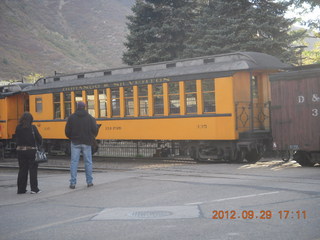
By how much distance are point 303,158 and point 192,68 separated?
4.70m

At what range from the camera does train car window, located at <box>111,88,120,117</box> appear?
67.3ft

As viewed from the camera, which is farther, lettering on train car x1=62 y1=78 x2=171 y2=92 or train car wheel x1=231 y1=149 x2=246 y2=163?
lettering on train car x1=62 y1=78 x2=171 y2=92

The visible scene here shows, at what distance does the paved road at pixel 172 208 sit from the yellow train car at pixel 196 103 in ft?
12.3

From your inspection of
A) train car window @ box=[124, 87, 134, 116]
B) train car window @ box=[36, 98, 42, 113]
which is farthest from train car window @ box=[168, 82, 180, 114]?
train car window @ box=[36, 98, 42, 113]

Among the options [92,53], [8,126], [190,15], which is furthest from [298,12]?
[92,53]

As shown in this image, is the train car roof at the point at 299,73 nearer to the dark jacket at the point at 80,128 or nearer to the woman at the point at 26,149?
the dark jacket at the point at 80,128

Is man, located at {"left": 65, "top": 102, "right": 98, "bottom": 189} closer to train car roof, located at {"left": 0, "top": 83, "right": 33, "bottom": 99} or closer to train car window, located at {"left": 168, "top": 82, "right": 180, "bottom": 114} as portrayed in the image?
train car window, located at {"left": 168, "top": 82, "right": 180, "bottom": 114}

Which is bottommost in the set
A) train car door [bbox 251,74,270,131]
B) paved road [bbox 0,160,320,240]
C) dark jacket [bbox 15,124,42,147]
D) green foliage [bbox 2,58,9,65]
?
paved road [bbox 0,160,320,240]

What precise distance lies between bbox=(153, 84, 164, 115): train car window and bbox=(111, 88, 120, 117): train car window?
1917 millimetres

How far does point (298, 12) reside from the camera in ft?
99.6

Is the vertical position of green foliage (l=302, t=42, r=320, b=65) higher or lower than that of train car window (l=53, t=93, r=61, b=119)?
higher

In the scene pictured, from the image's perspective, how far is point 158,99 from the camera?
1897cm

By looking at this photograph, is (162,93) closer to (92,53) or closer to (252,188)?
(252,188)

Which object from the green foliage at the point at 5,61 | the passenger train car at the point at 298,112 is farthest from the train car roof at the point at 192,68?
the green foliage at the point at 5,61
